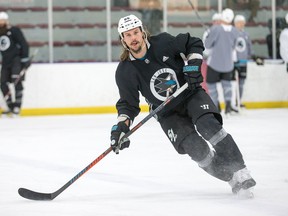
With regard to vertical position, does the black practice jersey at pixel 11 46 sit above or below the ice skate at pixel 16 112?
above

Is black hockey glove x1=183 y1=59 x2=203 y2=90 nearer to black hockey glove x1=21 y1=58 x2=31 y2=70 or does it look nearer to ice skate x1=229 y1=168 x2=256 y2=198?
ice skate x1=229 y1=168 x2=256 y2=198

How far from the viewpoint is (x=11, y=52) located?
35.6 ft

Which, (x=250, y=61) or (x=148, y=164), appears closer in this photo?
(x=148, y=164)

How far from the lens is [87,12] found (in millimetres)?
11992

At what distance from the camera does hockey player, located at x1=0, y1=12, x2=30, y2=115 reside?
10.8 m

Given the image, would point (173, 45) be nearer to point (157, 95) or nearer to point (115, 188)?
point (157, 95)

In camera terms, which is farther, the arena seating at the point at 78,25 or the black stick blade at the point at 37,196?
the arena seating at the point at 78,25

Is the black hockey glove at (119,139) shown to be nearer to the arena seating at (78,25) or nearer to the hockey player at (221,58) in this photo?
the hockey player at (221,58)

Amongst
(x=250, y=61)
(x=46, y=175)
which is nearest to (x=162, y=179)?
(x=46, y=175)

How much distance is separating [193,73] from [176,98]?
168 millimetres

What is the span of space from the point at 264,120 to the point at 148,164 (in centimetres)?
389

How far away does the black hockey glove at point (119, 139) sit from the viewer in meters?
4.22

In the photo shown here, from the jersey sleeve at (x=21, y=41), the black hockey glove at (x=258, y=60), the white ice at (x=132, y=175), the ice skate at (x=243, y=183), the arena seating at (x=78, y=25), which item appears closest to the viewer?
the white ice at (x=132, y=175)

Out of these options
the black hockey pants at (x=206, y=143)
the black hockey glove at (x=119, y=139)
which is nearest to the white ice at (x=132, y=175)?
the black hockey pants at (x=206, y=143)
